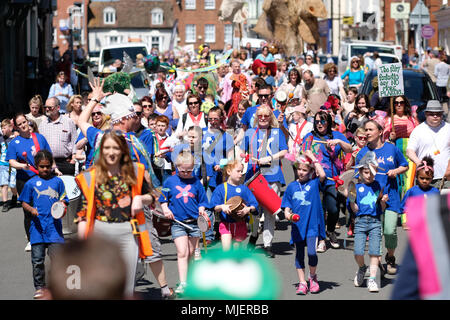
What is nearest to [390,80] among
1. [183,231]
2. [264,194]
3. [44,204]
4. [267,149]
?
[267,149]

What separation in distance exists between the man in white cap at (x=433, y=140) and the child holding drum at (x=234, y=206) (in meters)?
2.48

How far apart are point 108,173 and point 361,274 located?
131 inches

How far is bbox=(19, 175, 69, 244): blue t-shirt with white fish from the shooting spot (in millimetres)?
7855

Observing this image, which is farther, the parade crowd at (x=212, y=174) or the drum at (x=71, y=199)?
the drum at (x=71, y=199)

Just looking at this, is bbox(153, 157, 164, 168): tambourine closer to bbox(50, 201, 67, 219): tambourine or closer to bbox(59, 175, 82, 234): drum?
bbox(59, 175, 82, 234): drum

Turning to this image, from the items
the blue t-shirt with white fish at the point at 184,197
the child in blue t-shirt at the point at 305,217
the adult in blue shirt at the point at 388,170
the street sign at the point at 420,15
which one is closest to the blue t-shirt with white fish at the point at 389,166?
the adult in blue shirt at the point at 388,170

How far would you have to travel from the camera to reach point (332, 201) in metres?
10.4

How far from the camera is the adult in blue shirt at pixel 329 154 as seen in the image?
33.2 feet

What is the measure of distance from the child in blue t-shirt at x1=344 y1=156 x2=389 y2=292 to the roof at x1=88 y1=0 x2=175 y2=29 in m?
101

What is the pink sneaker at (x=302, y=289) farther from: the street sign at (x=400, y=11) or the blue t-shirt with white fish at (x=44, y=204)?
the street sign at (x=400, y=11)

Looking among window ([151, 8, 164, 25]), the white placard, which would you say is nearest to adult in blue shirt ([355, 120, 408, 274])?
the white placard

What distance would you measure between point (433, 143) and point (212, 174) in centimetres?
250
